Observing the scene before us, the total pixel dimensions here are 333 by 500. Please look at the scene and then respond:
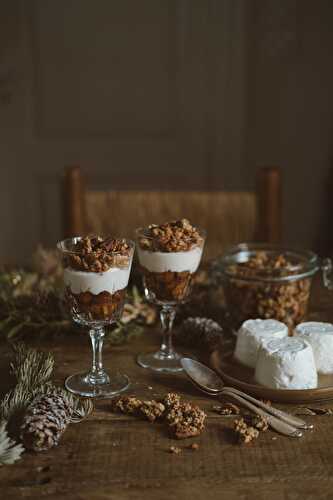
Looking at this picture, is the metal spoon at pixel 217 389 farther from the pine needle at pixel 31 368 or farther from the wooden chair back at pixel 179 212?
the wooden chair back at pixel 179 212

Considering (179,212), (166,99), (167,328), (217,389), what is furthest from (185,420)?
(166,99)

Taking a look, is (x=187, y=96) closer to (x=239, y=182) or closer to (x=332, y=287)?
(x=239, y=182)

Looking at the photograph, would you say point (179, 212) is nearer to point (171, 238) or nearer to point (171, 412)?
point (171, 238)

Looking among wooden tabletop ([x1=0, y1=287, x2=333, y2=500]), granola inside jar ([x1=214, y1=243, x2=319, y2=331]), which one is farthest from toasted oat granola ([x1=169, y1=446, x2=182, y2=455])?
granola inside jar ([x1=214, y1=243, x2=319, y2=331])

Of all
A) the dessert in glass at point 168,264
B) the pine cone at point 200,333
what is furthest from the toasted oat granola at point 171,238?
the pine cone at point 200,333

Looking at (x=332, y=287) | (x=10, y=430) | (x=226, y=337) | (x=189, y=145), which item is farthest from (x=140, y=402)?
(x=189, y=145)

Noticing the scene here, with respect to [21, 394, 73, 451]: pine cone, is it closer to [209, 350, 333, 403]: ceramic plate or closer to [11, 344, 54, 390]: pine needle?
[11, 344, 54, 390]: pine needle
